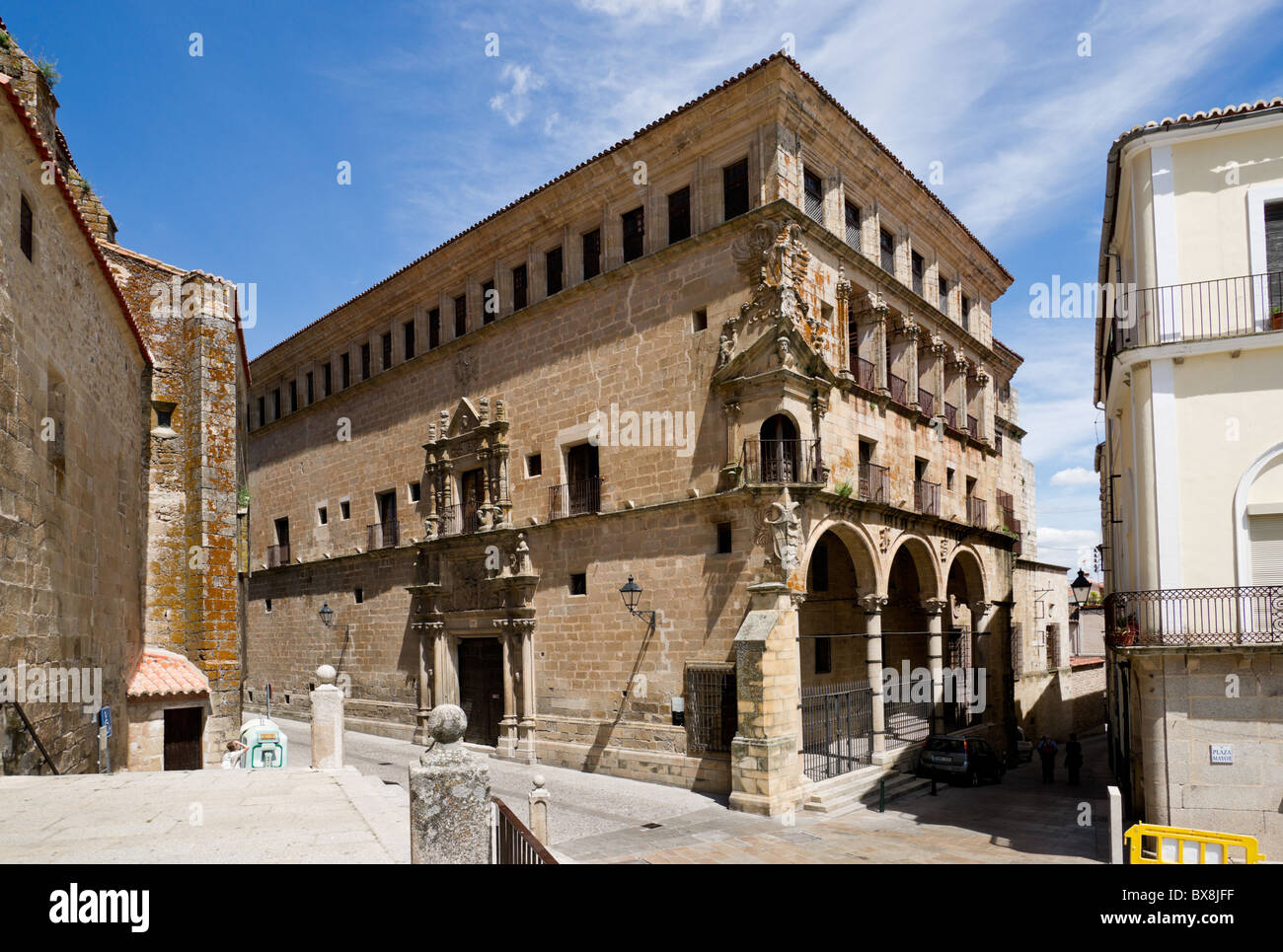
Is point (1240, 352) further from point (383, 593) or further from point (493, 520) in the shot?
point (383, 593)

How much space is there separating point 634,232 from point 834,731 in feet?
40.6

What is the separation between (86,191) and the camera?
17.5 meters

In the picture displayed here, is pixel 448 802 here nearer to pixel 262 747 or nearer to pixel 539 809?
pixel 539 809

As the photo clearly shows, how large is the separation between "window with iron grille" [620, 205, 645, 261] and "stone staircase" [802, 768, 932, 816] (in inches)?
487

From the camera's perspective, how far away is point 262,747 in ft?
51.8

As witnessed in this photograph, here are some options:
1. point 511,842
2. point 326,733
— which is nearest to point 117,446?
point 326,733

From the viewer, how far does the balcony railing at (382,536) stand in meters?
27.5

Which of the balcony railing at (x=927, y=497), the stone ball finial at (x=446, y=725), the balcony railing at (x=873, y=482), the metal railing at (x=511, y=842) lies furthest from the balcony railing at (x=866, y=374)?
the stone ball finial at (x=446, y=725)

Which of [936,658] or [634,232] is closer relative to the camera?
[634,232]

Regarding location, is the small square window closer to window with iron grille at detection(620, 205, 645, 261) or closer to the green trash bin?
window with iron grille at detection(620, 205, 645, 261)

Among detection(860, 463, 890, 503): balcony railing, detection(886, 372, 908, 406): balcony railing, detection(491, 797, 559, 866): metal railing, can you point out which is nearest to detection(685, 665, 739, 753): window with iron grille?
detection(860, 463, 890, 503): balcony railing

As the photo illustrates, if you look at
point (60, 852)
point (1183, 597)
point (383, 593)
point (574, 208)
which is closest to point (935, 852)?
point (1183, 597)

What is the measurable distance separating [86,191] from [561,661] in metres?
14.0

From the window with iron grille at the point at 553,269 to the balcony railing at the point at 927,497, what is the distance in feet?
34.3
